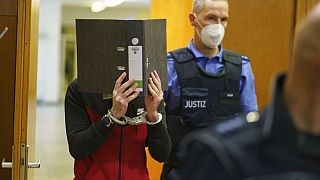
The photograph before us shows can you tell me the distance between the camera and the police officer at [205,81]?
2.69 metres

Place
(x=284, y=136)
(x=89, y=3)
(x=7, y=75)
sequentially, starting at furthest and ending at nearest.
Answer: (x=89, y=3), (x=7, y=75), (x=284, y=136)

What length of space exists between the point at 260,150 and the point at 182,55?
1.84m

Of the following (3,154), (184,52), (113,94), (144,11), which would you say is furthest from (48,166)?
(144,11)

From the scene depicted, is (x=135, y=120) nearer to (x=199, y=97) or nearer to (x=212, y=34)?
(x=199, y=97)

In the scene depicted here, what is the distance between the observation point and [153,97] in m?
2.17

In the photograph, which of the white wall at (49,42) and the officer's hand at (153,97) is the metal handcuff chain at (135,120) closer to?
the officer's hand at (153,97)

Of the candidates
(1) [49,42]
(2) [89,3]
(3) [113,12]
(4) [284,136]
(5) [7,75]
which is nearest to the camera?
(4) [284,136]

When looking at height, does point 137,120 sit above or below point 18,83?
below

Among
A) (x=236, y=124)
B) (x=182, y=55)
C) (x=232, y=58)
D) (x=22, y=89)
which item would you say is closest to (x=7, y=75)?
(x=22, y=89)

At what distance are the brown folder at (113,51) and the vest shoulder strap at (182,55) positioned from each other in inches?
20.9

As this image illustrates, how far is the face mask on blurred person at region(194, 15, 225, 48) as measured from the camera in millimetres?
2762

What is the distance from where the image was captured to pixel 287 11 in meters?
3.46

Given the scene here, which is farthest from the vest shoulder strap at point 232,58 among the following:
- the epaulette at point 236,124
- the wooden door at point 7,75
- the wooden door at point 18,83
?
the epaulette at point 236,124

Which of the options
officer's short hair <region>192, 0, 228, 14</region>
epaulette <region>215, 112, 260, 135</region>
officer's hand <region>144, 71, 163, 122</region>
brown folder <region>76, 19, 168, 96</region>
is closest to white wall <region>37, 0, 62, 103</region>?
officer's short hair <region>192, 0, 228, 14</region>
